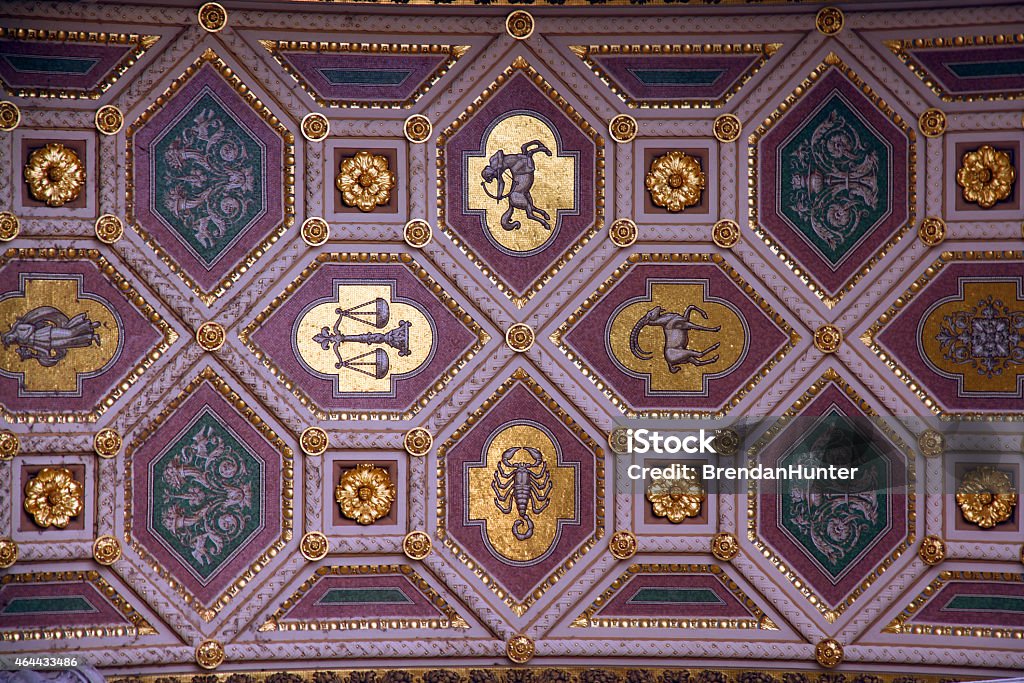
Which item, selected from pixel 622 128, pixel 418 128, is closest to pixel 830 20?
pixel 622 128

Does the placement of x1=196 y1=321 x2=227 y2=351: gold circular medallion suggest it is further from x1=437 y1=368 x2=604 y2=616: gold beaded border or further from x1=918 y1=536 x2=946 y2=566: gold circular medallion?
x1=918 y1=536 x2=946 y2=566: gold circular medallion

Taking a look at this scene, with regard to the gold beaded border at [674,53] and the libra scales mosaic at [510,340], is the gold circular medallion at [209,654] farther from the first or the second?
the gold beaded border at [674,53]

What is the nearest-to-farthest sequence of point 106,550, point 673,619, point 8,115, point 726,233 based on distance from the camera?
point 8,115
point 106,550
point 726,233
point 673,619

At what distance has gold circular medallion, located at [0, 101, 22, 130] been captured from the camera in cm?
497

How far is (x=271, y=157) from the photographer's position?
16.9 feet

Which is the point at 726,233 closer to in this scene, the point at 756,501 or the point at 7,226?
the point at 756,501

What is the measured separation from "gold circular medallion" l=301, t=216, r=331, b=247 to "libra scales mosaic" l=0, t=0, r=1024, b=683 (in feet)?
0.10

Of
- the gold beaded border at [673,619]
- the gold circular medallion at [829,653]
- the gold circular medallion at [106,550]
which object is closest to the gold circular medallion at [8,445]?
the gold circular medallion at [106,550]

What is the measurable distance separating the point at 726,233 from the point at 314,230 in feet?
8.50

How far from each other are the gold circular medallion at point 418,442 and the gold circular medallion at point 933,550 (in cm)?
320

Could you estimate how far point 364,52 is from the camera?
5.13m

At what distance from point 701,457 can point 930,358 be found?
1.57 m

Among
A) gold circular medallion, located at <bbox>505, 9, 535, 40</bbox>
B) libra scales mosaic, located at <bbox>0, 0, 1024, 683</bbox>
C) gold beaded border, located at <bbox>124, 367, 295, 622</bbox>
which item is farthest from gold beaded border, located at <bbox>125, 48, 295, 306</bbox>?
gold circular medallion, located at <bbox>505, 9, 535, 40</bbox>

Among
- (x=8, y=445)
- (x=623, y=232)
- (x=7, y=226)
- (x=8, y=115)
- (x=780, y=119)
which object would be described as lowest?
(x=8, y=445)
